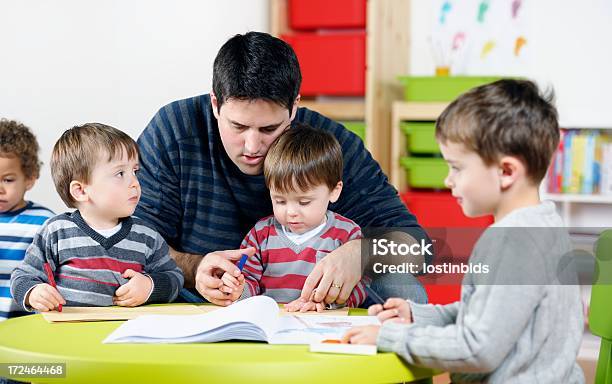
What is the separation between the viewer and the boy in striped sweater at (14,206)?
188 centimetres

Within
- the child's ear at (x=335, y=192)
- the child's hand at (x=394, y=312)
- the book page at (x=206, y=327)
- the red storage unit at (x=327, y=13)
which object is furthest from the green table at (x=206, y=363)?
the red storage unit at (x=327, y=13)

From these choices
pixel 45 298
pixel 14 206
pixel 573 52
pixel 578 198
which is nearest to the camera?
pixel 45 298

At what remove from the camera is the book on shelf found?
348cm

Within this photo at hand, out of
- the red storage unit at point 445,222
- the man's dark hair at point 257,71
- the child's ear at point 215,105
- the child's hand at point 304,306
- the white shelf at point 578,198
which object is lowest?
the red storage unit at point 445,222

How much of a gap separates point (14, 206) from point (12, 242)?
0.33 feet

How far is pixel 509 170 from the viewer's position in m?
1.17

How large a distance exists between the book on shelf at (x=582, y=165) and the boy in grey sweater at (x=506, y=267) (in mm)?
2419

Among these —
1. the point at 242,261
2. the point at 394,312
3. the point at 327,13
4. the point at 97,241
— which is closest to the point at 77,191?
the point at 97,241

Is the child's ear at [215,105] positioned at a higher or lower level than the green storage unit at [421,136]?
higher

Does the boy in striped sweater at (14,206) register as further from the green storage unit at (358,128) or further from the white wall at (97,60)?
the green storage unit at (358,128)

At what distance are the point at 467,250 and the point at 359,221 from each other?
1.67 m

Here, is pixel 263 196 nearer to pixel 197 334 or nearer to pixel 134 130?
pixel 197 334

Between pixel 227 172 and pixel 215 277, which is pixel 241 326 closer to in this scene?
pixel 215 277

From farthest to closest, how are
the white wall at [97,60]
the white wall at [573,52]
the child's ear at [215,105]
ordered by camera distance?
the white wall at [573,52]
the white wall at [97,60]
the child's ear at [215,105]
